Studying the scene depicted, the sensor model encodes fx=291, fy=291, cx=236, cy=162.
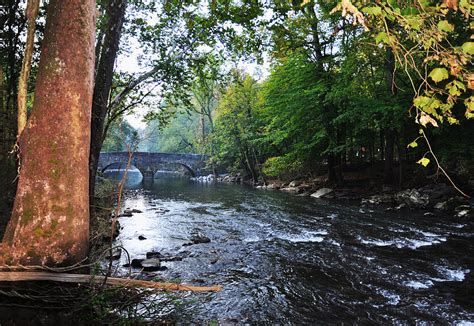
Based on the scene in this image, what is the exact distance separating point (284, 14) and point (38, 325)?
7.15m

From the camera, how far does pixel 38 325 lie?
279 cm

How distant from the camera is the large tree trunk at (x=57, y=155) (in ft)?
9.31

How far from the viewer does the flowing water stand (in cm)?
456

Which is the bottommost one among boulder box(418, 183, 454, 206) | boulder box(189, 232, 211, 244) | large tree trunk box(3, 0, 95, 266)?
boulder box(189, 232, 211, 244)

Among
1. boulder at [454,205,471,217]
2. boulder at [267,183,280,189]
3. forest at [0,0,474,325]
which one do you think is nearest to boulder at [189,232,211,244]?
forest at [0,0,474,325]

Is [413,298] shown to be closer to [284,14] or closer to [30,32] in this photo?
[284,14]

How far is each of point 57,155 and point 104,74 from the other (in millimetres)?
2925

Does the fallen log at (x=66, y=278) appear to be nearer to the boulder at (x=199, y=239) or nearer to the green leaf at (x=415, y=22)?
the green leaf at (x=415, y=22)

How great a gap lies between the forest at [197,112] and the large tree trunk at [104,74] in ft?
0.08

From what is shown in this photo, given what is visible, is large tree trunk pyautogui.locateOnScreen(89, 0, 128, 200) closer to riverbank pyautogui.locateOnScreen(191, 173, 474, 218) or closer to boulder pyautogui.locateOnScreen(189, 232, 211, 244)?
boulder pyautogui.locateOnScreen(189, 232, 211, 244)

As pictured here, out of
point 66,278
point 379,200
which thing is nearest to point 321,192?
point 379,200

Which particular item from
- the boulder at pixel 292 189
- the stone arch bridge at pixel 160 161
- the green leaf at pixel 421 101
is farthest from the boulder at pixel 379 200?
the stone arch bridge at pixel 160 161

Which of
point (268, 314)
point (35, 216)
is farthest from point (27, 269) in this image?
point (268, 314)

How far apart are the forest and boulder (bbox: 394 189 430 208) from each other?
7 centimetres
